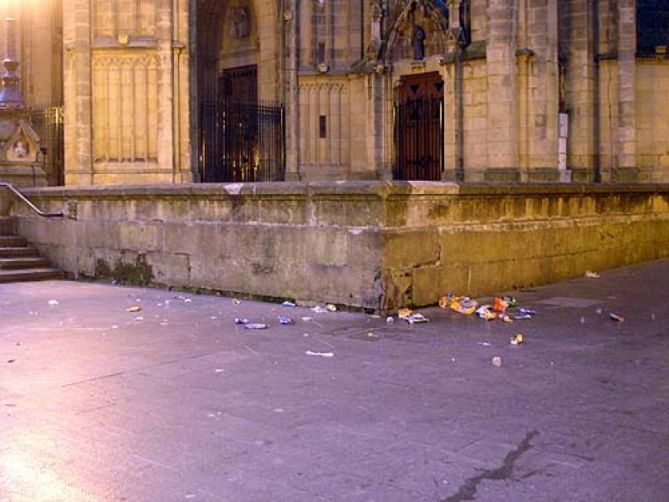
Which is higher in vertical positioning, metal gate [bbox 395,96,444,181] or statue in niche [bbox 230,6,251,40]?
statue in niche [bbox 230,6,251,40]

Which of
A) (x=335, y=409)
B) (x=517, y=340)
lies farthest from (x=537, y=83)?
(x=335, y=409)

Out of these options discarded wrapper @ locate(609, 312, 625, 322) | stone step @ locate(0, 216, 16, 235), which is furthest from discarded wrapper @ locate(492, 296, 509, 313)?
stone step @ locate(0, 216, 16, 235)

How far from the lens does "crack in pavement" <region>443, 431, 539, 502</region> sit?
373 centimetres

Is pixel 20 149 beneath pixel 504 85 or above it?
beneath

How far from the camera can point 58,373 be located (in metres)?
6.27

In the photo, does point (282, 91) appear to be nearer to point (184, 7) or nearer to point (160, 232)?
point (184, 7)

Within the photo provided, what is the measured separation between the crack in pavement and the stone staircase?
9862 millimetres

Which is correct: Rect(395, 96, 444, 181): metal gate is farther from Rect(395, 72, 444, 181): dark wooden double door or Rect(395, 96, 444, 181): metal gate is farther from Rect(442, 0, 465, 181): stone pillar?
Rect(442, 0, 465, 181): stone pillar

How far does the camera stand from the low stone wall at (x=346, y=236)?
897cm

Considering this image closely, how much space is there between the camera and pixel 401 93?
841 inches

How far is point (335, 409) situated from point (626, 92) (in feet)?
52.2

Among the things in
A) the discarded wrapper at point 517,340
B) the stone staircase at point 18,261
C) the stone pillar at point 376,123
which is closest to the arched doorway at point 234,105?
the stone pillar at point 376,123

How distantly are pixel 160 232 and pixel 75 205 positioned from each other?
2298 millimetres

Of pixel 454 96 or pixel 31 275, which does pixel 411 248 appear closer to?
pixel 31 275
